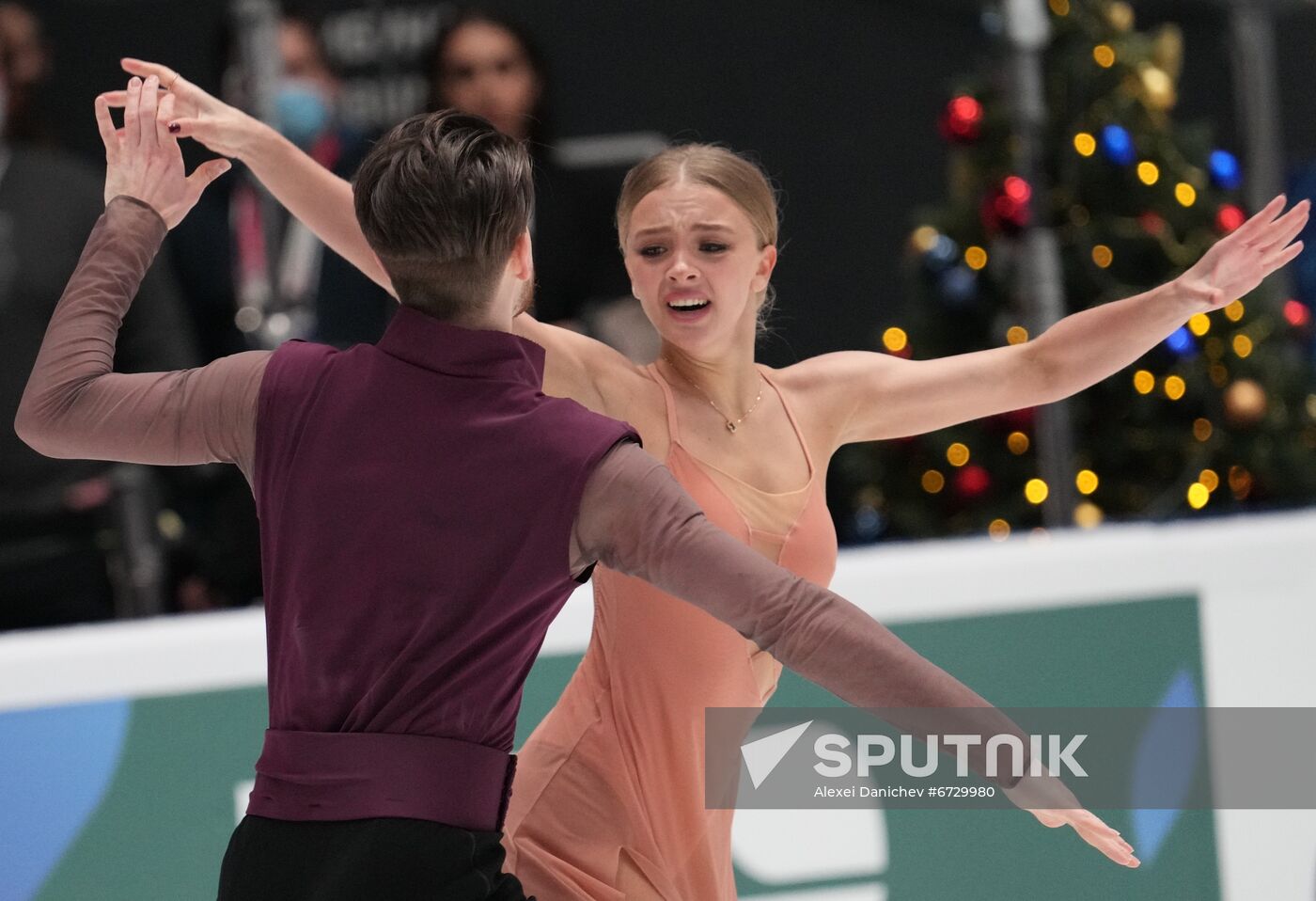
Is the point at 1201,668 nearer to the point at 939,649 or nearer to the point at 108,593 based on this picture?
the point at 939,649

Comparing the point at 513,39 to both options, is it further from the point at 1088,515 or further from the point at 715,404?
the point at 715,404

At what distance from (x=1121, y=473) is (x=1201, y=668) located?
1840 mm

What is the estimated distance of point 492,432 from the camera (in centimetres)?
172

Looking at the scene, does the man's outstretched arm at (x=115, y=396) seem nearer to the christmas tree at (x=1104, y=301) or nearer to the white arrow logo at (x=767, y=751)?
the white arrow logo at (x=767, y=751)

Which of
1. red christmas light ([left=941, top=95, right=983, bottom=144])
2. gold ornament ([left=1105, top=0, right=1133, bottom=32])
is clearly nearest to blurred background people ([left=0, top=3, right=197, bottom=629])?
red christmas light ([left=941, top=95, right=983, bottom=144])

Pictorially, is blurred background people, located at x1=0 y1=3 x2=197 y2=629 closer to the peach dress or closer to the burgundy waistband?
the peach dress

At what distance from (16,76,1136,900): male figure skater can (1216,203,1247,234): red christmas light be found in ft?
11.4

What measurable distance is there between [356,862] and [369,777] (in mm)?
85

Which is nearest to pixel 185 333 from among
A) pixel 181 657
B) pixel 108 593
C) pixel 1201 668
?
pixel 108 593

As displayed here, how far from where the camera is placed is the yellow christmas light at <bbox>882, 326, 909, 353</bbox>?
16.7ft

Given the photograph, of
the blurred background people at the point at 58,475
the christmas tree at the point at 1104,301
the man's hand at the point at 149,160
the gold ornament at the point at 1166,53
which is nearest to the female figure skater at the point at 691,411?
the man's hand at the point at 149,160

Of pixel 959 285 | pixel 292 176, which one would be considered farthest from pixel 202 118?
pixel 959 285

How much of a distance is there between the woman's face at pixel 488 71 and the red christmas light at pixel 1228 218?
2.05 metres

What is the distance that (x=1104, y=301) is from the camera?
4918 mm
